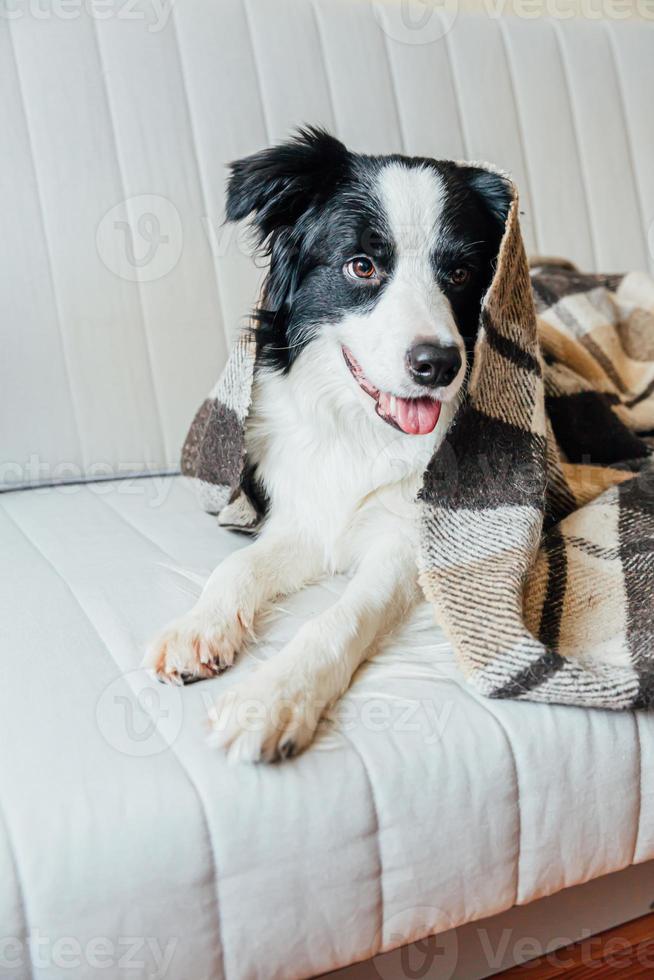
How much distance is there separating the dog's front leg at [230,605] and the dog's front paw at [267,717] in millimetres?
91

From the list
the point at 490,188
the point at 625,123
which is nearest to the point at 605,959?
the point at 490,188

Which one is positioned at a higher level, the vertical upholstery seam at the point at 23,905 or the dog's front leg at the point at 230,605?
the dog's front leg at the point at 230,605

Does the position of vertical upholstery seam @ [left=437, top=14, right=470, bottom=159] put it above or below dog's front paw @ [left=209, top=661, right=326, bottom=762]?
above

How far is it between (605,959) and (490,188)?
1.13 metres

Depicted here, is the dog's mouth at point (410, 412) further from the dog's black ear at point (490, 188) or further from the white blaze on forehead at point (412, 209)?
the dog's black ear at point (490, 188)

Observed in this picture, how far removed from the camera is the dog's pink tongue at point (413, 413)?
1277 mm

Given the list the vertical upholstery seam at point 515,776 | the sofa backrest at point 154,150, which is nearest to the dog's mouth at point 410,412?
the vertical upholstery seam at point 515,776

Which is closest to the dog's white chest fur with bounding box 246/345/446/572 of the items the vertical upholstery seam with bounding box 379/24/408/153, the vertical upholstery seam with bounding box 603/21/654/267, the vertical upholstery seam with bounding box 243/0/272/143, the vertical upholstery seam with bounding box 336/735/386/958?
the vertical upholstery seam with bounding box 336/735/386/958

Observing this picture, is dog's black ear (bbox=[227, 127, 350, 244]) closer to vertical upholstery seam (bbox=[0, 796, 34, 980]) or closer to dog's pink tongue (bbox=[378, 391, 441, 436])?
dog's pink tongue (bbox=[378, 391, 441, 436])

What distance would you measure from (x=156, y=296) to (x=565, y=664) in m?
1.20

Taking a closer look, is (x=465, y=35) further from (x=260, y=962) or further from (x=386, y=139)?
(x=260, y=962)

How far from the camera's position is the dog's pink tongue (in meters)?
1.28

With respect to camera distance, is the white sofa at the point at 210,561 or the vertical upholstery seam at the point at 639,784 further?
the vertical upholstery seam at the point at 639,784

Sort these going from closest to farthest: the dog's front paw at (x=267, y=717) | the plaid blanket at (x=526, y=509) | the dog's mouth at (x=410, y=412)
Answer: the dog's front paw at (x=267, y=717) → the plaid blanket at (x=526, y=509) → the dog's mouth at (x=410, y=412)
